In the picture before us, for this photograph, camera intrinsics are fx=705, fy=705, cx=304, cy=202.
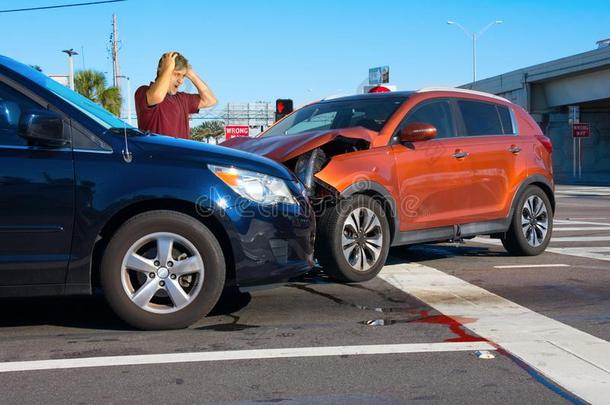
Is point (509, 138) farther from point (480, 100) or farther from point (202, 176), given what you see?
point (202, 176)

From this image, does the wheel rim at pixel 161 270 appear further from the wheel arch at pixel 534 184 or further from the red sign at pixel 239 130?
the red sign at pixel 239 130

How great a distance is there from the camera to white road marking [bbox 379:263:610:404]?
12.3 ft

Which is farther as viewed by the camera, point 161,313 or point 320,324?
point 320,324

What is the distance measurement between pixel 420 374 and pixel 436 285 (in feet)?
8.36

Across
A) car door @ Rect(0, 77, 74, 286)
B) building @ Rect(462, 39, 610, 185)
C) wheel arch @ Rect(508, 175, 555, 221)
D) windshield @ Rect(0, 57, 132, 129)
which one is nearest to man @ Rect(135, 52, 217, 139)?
Answer: windshield @ Rect(0, 57, 132, 129)

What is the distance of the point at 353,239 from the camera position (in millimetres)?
6238

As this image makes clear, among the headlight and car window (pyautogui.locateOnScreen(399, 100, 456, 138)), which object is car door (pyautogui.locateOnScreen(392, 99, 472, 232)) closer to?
car window (pyautogui.locateOnScreen(399, 100, 456, 138))

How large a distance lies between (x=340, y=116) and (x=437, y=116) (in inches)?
39.2

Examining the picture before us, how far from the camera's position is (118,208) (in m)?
4.47

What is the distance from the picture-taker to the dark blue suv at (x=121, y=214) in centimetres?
441

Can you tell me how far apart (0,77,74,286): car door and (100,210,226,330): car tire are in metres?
0.33

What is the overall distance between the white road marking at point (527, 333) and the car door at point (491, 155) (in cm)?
115

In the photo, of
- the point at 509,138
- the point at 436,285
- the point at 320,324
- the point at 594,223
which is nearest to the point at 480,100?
the point at 509,138

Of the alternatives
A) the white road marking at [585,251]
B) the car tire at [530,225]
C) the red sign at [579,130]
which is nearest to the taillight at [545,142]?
the car tire at [530,225]
